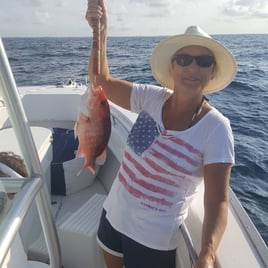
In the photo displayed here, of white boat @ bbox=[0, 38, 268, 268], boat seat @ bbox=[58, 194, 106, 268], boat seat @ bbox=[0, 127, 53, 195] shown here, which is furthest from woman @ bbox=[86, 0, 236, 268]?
boat seat @ bbox=[0, 127, 53, 195]

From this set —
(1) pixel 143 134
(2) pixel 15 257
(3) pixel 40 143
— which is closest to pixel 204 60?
(1) pixel 143 134

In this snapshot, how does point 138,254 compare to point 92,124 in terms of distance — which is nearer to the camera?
point 92,124

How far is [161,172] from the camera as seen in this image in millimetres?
1805

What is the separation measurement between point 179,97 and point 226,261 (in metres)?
0.85

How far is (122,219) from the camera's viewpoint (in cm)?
195

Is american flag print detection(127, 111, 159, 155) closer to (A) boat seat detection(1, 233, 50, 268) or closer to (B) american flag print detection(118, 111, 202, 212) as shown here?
(B) american flag print detection(118, 111, 202, 212)

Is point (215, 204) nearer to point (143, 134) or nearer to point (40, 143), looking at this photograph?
point (143, 134)

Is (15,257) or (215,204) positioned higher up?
(215,204)

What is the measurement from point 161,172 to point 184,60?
1.99ft

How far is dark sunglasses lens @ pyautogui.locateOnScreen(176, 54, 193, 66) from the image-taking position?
186 centimetres

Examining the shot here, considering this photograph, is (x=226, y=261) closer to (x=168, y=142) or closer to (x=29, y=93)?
(x=168, y=142)

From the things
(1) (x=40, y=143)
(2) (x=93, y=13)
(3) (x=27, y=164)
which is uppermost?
(2) (x=93, y=13)

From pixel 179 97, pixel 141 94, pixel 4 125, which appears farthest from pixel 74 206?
pixel 179 97

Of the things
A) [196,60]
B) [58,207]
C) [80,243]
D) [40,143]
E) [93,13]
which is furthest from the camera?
[58,207]
